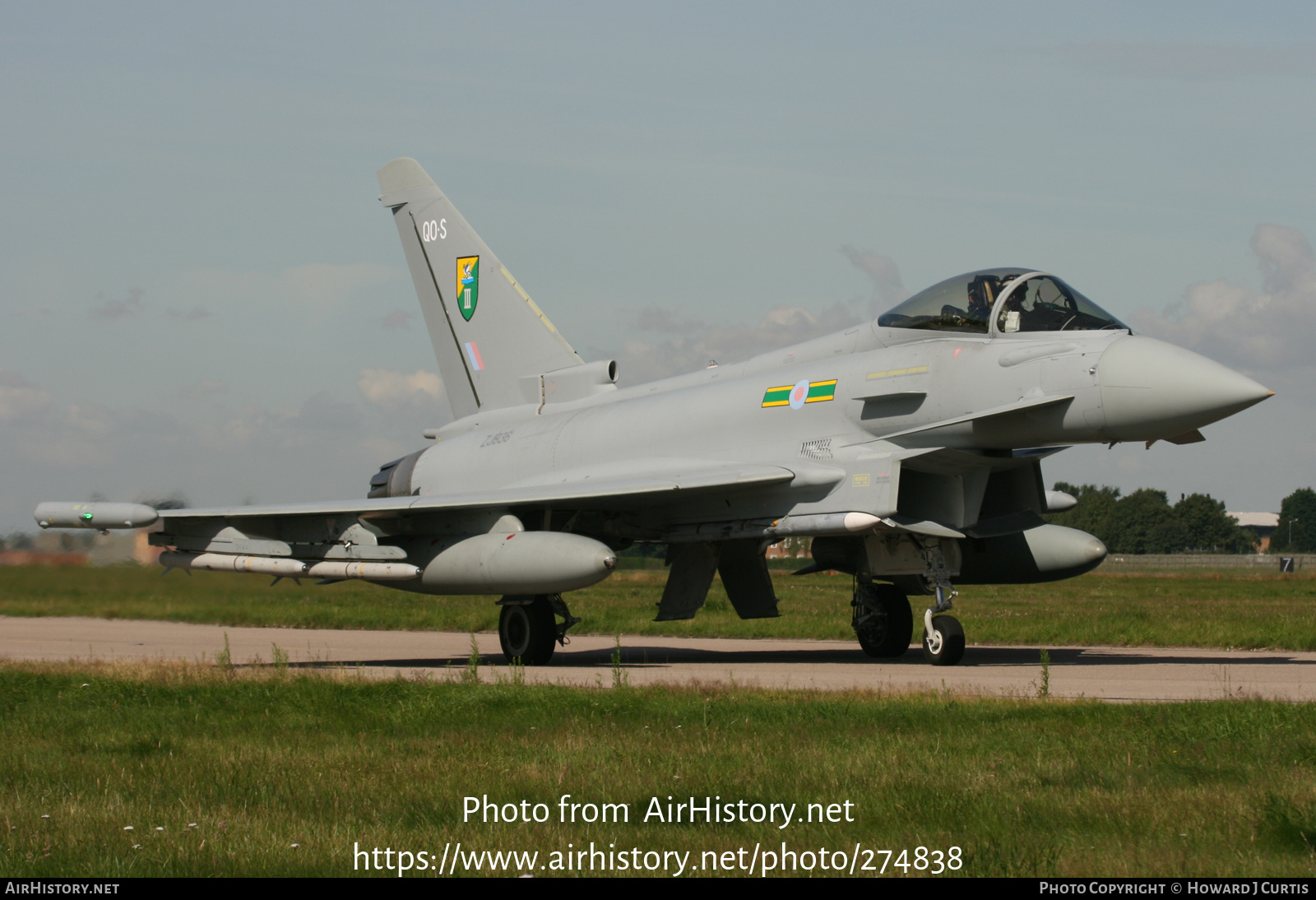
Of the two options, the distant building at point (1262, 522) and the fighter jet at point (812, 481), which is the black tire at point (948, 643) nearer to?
the fighter jet at point (812, 481)

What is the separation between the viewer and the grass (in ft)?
15.8

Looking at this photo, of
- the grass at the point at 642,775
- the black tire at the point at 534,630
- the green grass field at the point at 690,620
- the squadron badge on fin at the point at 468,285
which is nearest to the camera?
the grass at the point at 642,775

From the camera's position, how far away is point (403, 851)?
15.8ft

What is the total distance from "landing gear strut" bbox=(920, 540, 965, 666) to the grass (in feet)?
10.7

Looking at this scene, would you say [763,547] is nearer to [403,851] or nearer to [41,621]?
[403,851]

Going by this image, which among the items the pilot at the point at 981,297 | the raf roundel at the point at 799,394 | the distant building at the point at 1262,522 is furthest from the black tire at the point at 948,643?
the distant building at the point at 1262,522

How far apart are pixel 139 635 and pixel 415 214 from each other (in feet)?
25.1

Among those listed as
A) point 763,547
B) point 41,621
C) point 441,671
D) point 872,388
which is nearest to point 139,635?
point 41,621

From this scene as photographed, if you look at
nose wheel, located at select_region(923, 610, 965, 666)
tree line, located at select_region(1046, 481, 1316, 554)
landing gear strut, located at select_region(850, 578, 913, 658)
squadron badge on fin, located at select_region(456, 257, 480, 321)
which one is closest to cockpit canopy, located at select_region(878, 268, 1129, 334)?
nose wheel, located at select_region(923, 610, 965, 666)

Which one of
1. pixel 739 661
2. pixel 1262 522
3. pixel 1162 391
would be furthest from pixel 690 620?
pixel 1262 522

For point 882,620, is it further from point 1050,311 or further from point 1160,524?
point 1160,524

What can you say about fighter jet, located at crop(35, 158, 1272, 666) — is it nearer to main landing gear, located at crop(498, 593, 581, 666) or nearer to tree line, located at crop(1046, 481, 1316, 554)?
main landing gear, located at crop(498, 593, 581, 666)

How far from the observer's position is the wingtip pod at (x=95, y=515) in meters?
12.8

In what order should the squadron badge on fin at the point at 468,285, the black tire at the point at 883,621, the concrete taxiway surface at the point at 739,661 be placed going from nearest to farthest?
1. the concrete taxiway surface at the point at 739,661
2. the black tire at the point at 883,621
3. the squadron badge on fin at the point at 468,285
